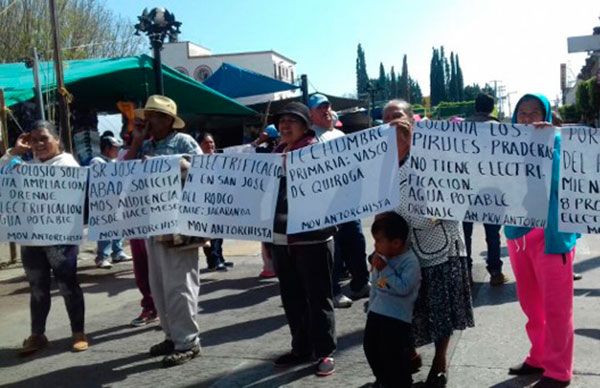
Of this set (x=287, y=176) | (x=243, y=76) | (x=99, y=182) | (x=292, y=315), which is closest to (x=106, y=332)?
Result: (x=99, y=182)

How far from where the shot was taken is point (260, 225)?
432 centimetres

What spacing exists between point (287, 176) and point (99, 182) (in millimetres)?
1594

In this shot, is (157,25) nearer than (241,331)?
No

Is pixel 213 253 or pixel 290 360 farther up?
pixel 213 253

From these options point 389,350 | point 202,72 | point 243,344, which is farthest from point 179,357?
point 202,72

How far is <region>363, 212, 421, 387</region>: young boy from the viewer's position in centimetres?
362

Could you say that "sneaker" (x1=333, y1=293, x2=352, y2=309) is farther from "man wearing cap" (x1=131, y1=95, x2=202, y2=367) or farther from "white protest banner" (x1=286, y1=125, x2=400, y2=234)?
"white protest banner" (x1=286, y1=125, x2=400, y2=234)

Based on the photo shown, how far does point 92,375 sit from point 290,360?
1.48 meters

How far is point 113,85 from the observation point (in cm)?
1216

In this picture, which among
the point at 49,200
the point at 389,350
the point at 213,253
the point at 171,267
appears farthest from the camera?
the point at 213,253

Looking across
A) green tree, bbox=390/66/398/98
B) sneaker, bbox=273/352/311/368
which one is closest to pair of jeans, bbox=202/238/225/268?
sneaker, bbox=273/352/311/368

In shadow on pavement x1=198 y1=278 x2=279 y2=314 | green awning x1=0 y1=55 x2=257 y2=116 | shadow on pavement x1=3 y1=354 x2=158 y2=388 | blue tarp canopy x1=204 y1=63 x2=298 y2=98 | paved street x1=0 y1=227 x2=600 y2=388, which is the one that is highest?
blue tarp canopy x1=204 y1=63 x2=298 y2=98

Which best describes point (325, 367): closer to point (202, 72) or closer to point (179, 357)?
point (179, 357)

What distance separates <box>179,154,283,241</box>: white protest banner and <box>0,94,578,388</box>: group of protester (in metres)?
0.10
